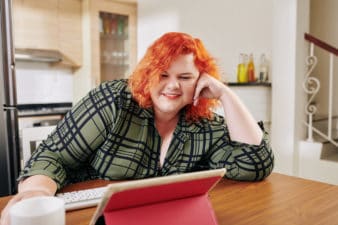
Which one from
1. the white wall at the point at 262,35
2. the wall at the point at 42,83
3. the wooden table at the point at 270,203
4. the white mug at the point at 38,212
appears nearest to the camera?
the white mug at the point at 38,212

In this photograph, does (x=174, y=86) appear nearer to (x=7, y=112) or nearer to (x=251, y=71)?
(x=7, y=112)

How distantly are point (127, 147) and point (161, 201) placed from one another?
0.51m

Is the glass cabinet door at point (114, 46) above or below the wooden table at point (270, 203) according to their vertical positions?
above

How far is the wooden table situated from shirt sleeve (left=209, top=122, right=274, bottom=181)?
0.03m

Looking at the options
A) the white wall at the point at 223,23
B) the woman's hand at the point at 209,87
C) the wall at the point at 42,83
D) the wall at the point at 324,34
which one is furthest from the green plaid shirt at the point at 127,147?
the wall at the point at 42,83

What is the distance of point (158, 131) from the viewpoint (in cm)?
126

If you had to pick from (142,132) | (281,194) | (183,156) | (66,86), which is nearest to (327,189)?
(281,194)

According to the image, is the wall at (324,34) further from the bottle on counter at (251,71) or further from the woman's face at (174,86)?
the woman's face at (174,86)

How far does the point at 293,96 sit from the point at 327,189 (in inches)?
80.8

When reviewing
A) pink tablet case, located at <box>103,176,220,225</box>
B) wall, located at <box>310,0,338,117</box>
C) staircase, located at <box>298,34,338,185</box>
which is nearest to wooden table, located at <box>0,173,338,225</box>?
pink tablet case, located at <box>103,176,220,225</box>

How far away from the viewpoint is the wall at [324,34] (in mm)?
3658

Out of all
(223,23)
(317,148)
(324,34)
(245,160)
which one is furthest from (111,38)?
(245,160)

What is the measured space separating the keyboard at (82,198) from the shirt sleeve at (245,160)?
17.6 inches

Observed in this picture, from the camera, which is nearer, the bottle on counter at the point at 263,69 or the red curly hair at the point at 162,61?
the red curly hair at the point at 162,61
